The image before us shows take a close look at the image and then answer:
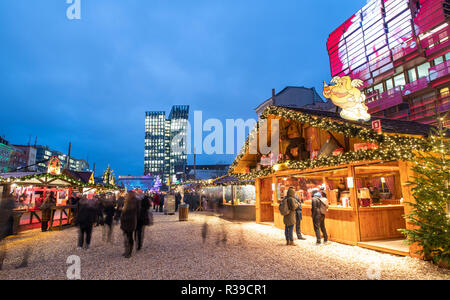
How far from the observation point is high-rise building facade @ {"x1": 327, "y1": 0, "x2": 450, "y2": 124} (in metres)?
23.7

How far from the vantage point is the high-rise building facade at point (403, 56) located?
2370 cm

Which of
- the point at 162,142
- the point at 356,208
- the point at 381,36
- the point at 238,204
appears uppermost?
the point at 162,142

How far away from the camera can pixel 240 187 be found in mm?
18922

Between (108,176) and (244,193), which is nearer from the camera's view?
(244,193)

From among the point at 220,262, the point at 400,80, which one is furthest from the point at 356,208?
the point at 400,80

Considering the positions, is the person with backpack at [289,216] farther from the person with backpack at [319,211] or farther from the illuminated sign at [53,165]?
the illuminated sign at [53,165]

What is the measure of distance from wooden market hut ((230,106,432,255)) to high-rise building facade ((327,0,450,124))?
1791cm

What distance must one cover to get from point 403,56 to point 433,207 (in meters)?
29.3

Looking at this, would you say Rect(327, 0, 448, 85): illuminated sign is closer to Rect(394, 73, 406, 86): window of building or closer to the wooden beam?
Rect(394, 73, 406, 86): window of building

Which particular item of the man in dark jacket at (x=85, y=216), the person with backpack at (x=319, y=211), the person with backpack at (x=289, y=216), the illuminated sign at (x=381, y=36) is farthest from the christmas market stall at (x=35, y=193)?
the illuminated sign at (x=381, y=36)

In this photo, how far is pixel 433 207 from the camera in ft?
18.1

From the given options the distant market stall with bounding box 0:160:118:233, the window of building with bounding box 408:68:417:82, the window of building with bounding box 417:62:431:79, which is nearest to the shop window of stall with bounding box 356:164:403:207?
the distant market stall with bounding box 0:160:118:233

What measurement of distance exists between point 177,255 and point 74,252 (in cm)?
326

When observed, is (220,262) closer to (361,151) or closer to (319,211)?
(319,211)
